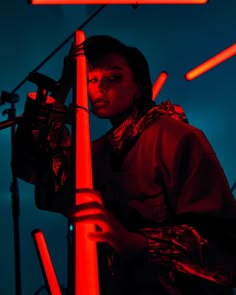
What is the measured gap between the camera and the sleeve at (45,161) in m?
2.07

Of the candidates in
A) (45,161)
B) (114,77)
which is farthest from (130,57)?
(45,161)

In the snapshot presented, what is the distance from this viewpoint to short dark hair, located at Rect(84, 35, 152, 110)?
7.39 ft

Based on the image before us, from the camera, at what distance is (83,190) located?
108 centimetres

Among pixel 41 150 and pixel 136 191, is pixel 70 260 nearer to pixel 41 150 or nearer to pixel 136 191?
pixel 136 191

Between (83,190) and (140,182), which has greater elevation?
(140,182)

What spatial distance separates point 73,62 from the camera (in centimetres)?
155

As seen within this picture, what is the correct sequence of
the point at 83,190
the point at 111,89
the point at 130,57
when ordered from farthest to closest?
the point at 130,57
the point at 111,89
the point at 83,190

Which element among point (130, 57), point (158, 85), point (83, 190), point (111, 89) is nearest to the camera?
point (83, 190)

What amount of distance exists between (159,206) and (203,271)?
0.36 metres

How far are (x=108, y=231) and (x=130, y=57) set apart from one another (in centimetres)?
145

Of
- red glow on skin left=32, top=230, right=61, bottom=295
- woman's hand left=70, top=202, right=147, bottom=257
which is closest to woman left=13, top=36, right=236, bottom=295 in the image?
woman's hand left=70, top=202, right=147, bottom=257

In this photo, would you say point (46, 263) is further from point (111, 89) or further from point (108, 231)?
point (111, 89)

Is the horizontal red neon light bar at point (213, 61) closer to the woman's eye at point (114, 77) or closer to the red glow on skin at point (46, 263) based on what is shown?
the woman's eye at point (114, 77)

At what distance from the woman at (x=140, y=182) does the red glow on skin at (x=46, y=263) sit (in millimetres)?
206
